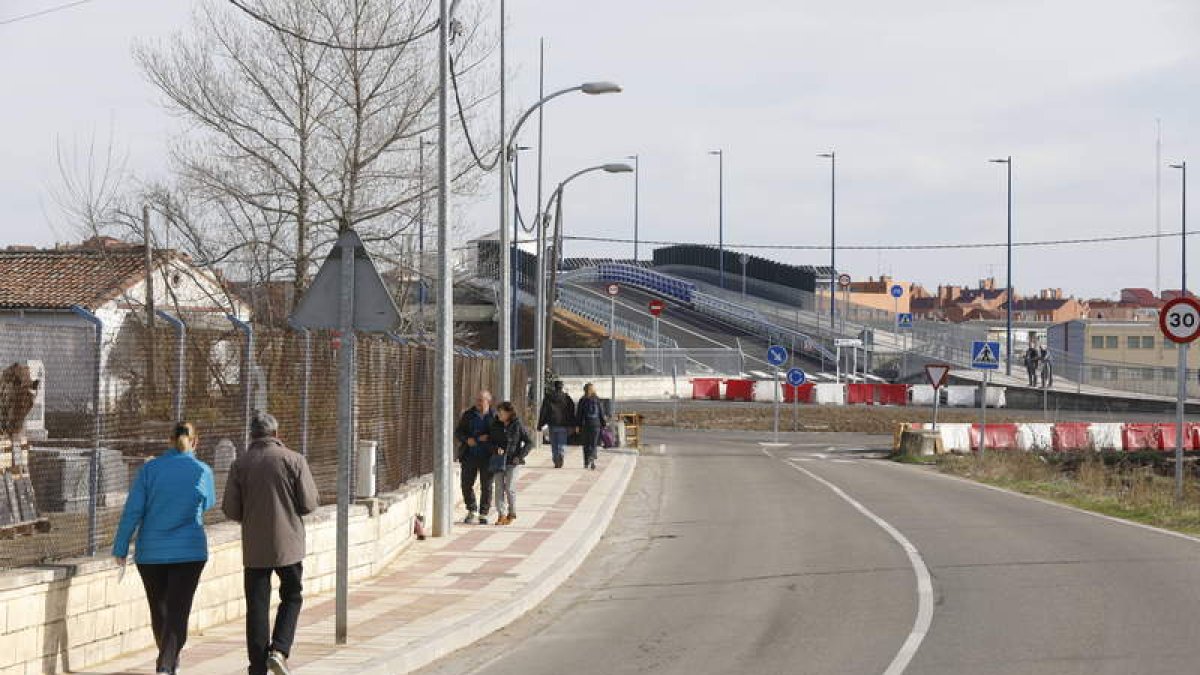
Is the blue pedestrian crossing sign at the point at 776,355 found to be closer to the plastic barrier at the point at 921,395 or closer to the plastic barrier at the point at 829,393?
the plastic barrier at the point at 829,393

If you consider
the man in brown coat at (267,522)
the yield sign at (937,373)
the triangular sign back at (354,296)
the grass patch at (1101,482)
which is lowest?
the grass patch at (1101,482)

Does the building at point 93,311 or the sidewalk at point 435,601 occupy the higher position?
the building at point 93,311

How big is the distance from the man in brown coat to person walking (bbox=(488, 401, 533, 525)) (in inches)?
372

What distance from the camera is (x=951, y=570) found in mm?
16297

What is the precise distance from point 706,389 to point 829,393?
233 inches

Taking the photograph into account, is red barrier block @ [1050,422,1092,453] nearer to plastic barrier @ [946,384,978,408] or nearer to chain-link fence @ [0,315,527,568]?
plastic barrier @ [946,384,978,408]

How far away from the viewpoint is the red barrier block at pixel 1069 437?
143 feet

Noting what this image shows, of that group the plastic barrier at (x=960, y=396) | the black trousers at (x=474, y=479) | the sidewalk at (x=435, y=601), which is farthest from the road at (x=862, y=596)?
the plastic barrier at (x=960, y=396)

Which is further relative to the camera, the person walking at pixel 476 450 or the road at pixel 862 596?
the person walking at pixel 476 450

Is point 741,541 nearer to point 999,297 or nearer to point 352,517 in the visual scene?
point 352,517

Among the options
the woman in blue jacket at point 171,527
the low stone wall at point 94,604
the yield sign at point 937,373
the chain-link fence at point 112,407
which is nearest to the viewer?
the low stone wall at point 94,604

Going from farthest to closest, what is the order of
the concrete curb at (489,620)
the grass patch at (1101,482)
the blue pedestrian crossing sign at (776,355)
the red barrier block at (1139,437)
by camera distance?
the red barrier block at (1139,437) < the blue pedestrian crossing sign at (776,355) < the grass patch at (1101,482) < the concrete curb at (489,620)

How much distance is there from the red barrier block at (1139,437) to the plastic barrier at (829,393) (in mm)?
22047

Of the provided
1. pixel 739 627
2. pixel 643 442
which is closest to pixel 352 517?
pixel 739 627
